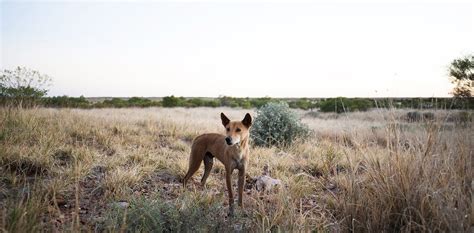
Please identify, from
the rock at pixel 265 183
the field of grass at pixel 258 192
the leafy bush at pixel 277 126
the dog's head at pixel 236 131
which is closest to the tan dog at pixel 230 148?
the dog's head at pixel 236 131

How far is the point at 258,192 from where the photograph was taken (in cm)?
500

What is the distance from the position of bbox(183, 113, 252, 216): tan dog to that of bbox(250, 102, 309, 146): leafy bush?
461cm

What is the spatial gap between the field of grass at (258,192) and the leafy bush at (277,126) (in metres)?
2.31

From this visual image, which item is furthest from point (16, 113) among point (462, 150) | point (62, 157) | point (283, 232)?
point (462, 150)

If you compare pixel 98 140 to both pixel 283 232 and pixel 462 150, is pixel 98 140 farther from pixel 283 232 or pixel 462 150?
pixel 462 150

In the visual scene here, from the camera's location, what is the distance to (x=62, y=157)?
641cm

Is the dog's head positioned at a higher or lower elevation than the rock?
higher

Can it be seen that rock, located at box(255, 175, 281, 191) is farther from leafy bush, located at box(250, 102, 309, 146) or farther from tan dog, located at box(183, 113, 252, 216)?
leafy bush, located at box(250, 102, 309, 146)

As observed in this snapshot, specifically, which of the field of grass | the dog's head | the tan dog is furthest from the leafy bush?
the dog's head

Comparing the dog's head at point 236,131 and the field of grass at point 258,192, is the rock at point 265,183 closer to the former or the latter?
the field of grass at point 258,192

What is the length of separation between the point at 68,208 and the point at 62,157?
2491mm

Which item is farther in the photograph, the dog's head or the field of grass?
the dog's head

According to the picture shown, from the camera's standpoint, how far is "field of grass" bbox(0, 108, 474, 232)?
325cm

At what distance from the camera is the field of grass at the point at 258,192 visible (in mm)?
3250
